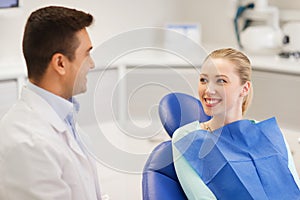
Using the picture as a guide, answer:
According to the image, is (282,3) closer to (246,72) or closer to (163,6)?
(163,6)

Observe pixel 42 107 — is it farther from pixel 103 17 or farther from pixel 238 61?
pixel 103 17

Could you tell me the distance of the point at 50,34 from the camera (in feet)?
4.93

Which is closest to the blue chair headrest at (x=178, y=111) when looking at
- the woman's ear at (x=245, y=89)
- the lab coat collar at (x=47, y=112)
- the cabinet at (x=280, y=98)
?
the woman's ear at (x=245, y=89)

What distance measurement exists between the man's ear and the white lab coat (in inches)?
3.7

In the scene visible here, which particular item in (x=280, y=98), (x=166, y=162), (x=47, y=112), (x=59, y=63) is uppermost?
(x=59, y=63)

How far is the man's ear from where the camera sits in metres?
1.52

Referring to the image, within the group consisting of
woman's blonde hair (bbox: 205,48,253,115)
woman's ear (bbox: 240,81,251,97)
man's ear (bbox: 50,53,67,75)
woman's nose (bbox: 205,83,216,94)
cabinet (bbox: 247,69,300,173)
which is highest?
man's ear (bbox: 50,53,67,75)

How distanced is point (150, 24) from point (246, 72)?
1947mm

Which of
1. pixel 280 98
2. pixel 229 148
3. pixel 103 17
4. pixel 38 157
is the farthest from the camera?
pixel 103 17

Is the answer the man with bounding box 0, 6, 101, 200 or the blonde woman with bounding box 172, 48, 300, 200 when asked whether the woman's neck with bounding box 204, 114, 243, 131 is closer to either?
the blonde woman with bounding box 172, 48, 300, 200

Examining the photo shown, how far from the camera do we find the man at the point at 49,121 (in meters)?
1.41

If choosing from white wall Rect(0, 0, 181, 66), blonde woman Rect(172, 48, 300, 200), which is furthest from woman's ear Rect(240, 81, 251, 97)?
white wall Rect(0, 0, 181, 66)

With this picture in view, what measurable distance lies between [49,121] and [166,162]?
17.2 inches

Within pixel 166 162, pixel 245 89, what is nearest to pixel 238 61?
pixel 245 89
